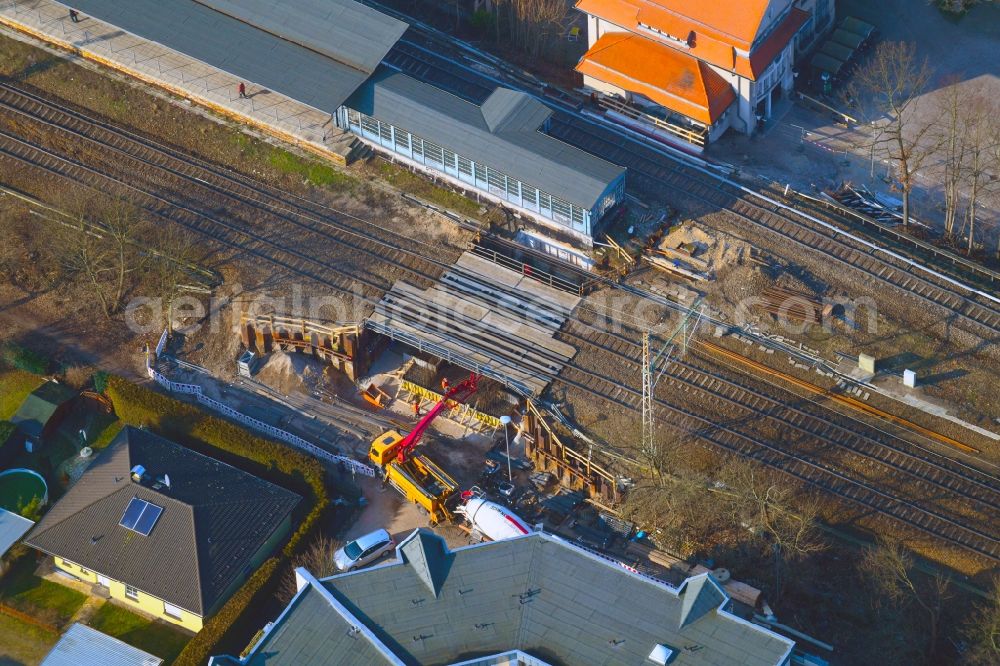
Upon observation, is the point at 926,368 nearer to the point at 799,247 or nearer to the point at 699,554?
the point at 799,247

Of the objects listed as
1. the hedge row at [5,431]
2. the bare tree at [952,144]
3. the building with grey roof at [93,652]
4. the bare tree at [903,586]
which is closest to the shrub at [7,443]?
the hedge row at [5,431]

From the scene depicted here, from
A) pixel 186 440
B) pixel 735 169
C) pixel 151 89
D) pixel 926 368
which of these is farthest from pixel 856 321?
pixel 151 89

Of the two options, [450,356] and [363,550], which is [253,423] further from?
[450,356]

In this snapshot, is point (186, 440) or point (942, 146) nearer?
point (186, 440)

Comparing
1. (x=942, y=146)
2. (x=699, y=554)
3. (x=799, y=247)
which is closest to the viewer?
(x=699, y=554)

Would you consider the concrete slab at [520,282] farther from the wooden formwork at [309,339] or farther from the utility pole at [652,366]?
the wooden formwork at [309,339]

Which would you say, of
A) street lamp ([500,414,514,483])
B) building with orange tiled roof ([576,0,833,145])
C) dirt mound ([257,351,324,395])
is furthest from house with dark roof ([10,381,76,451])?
building with orange tiled roof ([576,0,833,145])
